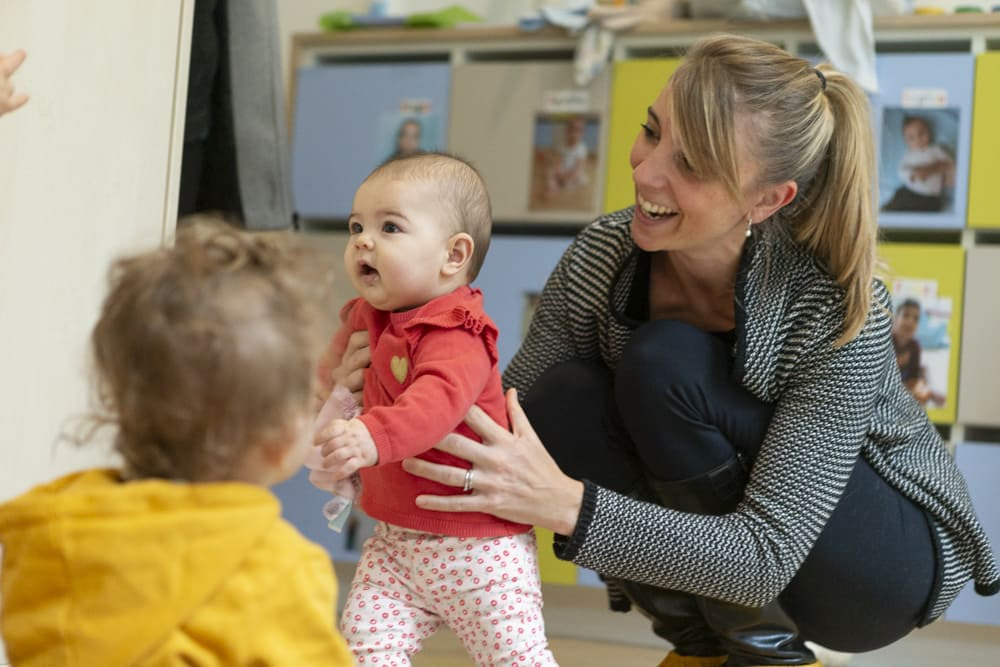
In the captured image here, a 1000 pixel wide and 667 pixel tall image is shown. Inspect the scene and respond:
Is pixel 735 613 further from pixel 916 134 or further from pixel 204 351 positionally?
pixel 916 134

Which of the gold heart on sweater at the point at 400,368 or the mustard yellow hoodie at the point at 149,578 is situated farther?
the gold heart on sweater at the point at 400,368

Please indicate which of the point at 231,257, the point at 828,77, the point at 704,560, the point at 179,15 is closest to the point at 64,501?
the point at 231,257

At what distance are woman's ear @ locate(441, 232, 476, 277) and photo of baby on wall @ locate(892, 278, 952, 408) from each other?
→ 136cm

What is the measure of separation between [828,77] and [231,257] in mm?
916

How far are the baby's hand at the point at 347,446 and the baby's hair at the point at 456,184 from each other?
271mm

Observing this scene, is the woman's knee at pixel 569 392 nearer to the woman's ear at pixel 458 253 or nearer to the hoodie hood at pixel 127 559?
the woman's ear at pixel 458 253

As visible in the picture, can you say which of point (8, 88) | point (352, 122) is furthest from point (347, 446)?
point (352, 122)

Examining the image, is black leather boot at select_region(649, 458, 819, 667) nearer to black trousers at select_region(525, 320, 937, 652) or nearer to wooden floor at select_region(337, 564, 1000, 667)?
black trousers at select_region(525, 320, 937, 652)

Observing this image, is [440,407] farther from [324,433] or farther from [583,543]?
[583,543]

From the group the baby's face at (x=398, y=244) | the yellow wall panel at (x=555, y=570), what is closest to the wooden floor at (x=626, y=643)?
the yellow wall panel at (x=555, y=570)

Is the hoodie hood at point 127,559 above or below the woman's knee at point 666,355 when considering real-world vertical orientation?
below

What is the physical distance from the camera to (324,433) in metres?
1.04

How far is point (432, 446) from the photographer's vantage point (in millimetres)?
1133

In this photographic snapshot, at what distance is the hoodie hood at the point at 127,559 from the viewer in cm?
71
